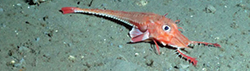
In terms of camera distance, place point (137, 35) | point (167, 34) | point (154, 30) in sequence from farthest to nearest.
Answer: point (137, 35), point (154, 30), point (167, 34)

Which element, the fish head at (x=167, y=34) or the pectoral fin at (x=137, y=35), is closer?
the fish head at (x=167, y=34)

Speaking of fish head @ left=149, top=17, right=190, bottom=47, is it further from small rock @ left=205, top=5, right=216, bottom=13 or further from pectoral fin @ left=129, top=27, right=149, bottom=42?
small rock @ left=205, top=5, right=216, bottom=13

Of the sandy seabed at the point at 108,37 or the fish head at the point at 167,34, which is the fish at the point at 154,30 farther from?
the sandy seabed at the point at 108,37

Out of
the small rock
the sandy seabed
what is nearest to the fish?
the sandy seabed

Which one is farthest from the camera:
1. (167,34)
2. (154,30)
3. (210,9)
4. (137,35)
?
(210,9)

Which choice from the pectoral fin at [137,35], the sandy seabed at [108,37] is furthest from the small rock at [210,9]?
the pectoral fin at [137,35]

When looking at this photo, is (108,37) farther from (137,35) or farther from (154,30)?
(154,30)

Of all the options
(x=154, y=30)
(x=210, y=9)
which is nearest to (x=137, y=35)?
(x=154, y=30)

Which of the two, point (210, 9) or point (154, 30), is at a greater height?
point (210, 9)

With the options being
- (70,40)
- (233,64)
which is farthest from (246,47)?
(70,40)
